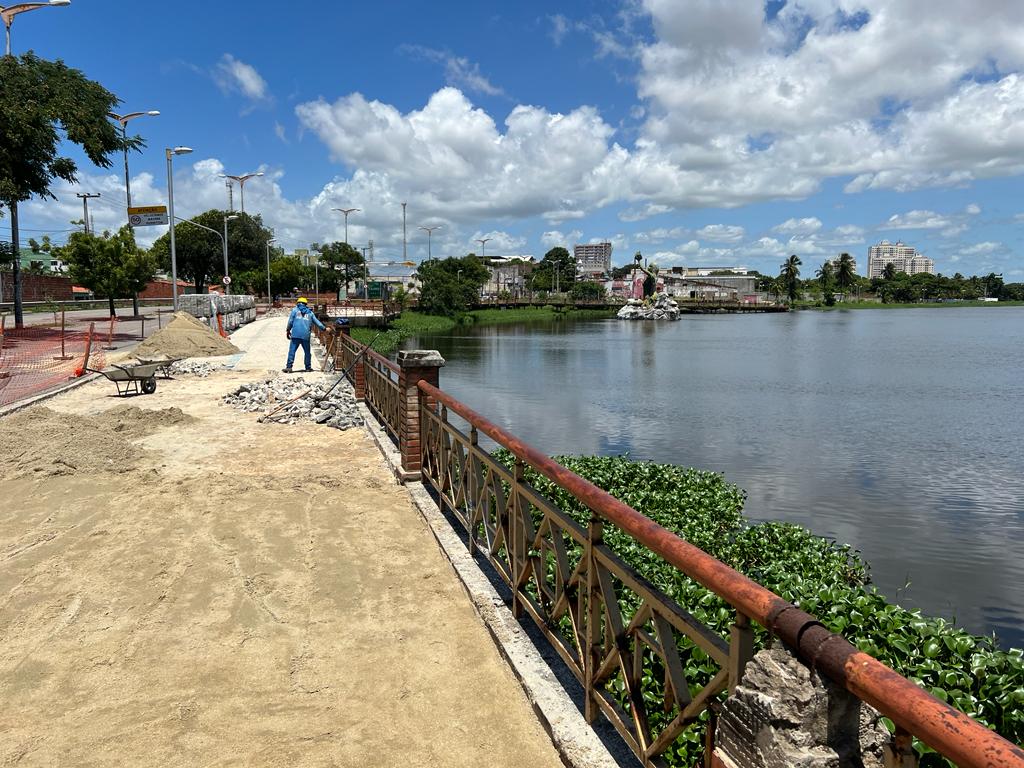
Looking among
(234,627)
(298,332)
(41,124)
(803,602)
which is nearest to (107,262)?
(41,124)

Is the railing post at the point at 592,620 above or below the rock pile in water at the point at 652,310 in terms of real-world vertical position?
below

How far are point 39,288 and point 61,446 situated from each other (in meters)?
59.7

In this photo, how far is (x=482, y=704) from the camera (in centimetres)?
341

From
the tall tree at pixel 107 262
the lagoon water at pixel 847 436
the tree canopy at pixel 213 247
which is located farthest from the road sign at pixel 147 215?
the tree canopy at pixel 213 247

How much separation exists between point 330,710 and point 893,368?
34354 mm

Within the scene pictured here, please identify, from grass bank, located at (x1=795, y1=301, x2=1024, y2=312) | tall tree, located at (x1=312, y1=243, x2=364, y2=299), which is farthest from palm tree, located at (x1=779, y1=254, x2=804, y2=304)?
tall tree, located at (x1=312, y1=243, x2=364, y2=299)

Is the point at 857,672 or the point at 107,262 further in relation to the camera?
the point at 107,262

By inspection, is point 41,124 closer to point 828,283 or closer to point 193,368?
point 193,368

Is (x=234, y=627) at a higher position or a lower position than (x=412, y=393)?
lower

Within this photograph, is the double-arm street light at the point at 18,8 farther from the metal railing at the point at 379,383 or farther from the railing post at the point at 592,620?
the railing post at the point at 592,620

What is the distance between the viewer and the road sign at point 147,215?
96.4 ft

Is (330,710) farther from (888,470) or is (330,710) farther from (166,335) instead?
(166,335)

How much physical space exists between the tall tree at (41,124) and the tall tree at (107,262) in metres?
8.87

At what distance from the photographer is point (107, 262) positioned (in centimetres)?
3747
